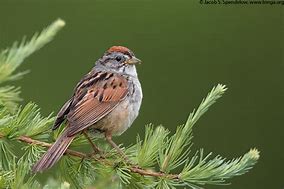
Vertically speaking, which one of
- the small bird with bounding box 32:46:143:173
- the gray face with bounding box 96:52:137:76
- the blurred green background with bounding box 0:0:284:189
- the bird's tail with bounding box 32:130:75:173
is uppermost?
the blurred green background with bounding box 0:0:284:189

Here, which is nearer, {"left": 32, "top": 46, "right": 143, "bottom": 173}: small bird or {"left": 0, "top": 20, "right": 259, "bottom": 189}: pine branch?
{"left": 0, "top": 20, "right": 259, "bottom": 189}: pine branch

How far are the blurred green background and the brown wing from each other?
227 cm

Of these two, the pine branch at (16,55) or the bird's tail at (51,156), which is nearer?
the pine branch at (16,55)

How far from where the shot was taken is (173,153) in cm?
233

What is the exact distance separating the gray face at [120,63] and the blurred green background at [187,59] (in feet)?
6.58

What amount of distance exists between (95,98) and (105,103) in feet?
0.16

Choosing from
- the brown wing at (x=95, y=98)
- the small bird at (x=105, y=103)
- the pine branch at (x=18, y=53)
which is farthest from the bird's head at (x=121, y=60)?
the pine branch at (x=18, y=53)

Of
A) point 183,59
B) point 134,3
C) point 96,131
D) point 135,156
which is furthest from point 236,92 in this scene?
point 135,156

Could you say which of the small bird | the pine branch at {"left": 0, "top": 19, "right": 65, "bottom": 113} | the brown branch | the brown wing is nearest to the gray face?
the small bird

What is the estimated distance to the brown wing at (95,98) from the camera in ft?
9.15

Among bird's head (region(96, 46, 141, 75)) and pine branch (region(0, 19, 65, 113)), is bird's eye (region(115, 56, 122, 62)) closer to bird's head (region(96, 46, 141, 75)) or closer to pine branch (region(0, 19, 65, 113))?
bird's head (region(96, 46, 141, 75))

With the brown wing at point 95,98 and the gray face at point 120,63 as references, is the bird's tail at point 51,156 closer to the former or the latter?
the brown wing at point 95,98

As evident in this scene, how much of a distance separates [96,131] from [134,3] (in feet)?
10.2

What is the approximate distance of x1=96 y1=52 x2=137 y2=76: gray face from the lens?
334 cm
